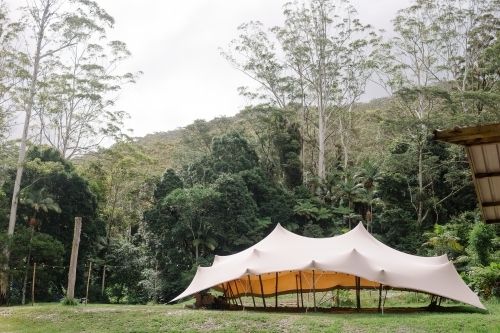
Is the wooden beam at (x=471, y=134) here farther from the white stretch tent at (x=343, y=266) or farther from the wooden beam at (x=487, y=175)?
the white stretch tent at (x=343, y=266)

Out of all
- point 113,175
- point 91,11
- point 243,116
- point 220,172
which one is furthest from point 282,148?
point 91,11

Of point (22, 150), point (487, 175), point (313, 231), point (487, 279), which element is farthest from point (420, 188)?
point (487, 175)

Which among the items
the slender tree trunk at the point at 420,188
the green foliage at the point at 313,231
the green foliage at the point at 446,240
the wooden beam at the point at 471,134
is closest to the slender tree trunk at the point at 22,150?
the green foliage at the point at 313,231

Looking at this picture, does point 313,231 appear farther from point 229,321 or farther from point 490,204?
point 490,204

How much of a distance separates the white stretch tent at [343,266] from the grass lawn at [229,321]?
97 centimetres

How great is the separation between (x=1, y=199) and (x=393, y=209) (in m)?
21.2

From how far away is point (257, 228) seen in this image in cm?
2883

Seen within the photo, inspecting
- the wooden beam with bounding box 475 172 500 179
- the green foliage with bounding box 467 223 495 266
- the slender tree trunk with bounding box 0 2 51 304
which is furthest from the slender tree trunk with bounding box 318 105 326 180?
the wooden beam with bounding box 475 172 500 179

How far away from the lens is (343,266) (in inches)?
565

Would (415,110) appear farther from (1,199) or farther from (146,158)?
(1,199)

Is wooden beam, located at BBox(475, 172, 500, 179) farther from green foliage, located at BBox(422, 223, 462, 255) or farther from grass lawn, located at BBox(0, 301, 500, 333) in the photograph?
green foliage, located at BBox(422, 223, 462, 255)

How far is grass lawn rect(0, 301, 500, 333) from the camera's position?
11.6m

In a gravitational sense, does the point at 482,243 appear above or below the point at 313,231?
below

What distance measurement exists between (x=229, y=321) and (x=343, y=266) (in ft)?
12.4
